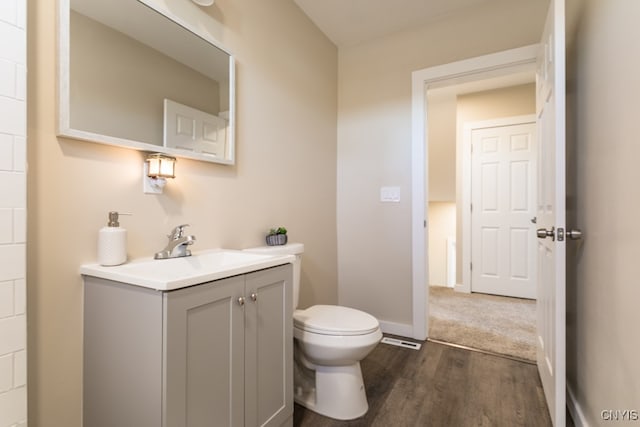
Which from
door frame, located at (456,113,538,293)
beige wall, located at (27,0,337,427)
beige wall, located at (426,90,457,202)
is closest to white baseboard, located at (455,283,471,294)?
door frame, located at (456,113,538,293)

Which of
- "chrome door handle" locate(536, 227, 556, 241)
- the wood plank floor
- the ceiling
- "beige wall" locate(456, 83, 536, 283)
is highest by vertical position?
the ceiling

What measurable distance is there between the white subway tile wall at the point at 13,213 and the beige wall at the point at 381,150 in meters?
2.12

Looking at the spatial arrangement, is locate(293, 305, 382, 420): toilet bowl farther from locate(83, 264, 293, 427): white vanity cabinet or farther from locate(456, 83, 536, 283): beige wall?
locate(456, 83, 536, 283): beige wall

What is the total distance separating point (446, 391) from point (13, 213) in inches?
81.7

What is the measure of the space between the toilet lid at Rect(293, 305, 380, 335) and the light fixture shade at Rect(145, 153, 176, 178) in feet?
3.08

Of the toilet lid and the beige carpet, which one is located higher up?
the toilet lid

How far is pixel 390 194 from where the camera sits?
2562 millimetres

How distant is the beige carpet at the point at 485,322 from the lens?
238 cm

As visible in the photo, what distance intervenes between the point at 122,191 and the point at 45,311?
1.55ft

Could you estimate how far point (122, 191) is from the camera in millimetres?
1247

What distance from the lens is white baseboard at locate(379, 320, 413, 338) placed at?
8.18 feet

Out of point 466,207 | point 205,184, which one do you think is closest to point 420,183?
point 205,184

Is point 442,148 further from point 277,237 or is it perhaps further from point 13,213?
point 13,213

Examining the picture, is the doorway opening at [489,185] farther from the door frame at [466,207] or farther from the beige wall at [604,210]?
the beige wall at [604,210]
